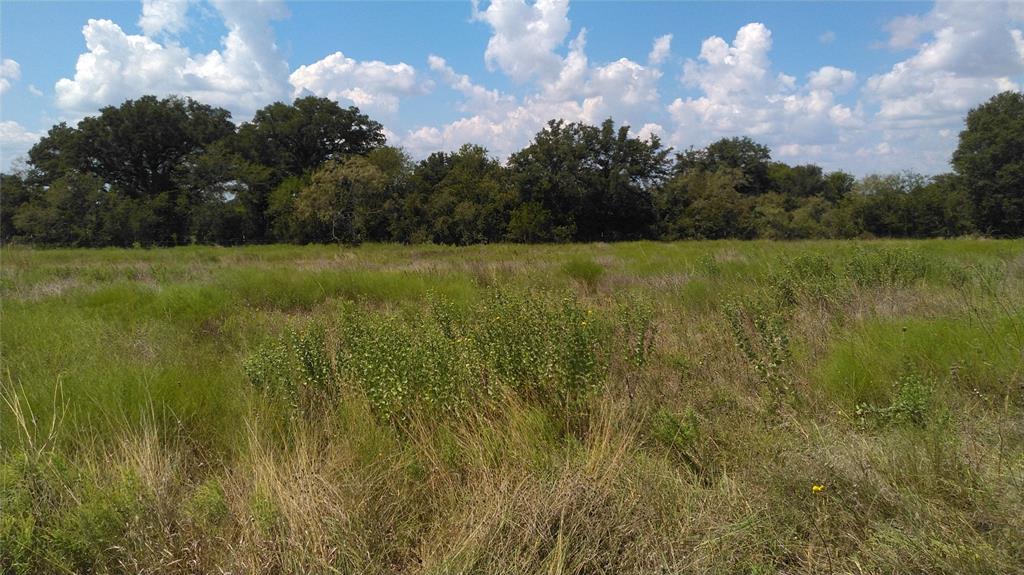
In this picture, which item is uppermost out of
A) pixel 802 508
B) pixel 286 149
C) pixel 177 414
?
pixel 286 149

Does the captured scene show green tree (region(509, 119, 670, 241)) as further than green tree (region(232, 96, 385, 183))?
No

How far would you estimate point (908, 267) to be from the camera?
27.5 ft

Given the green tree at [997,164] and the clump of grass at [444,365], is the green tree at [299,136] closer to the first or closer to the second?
the clump of grass at [444,365]

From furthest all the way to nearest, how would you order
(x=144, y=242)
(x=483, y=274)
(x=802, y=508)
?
(x=144, y=242) < (x=483, y=274) < (x=802, y=508)

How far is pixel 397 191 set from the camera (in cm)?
4109

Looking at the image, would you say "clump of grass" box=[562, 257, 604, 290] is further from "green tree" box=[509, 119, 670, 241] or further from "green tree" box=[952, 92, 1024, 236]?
"green tree" box=[952, 92, 1024, 236]

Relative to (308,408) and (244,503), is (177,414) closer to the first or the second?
(308,408)

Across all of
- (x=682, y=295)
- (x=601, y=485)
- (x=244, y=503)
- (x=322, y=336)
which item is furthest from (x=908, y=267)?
(x=244, y=503)

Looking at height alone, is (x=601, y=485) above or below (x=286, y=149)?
below

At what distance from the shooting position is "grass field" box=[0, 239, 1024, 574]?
246 cm

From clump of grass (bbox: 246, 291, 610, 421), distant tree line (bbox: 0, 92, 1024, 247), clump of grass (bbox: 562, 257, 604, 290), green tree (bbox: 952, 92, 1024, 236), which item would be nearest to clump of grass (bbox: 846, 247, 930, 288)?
clump of grass (bbox: 562, 257, 604, 290)

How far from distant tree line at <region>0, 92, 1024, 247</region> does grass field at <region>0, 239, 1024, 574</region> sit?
3356 centimetres

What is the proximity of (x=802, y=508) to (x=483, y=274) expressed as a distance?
9.96 m

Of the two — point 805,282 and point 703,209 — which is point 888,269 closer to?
point 805,282
